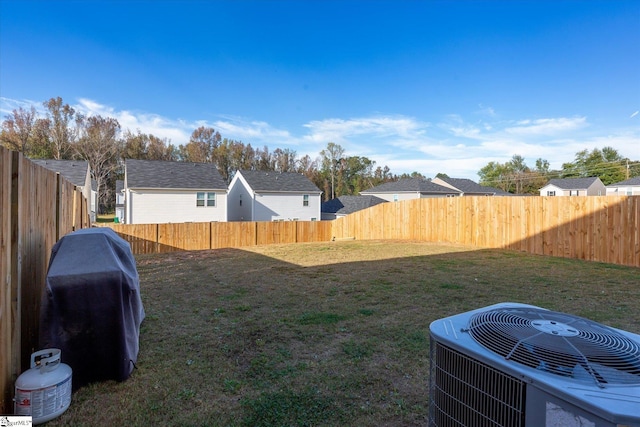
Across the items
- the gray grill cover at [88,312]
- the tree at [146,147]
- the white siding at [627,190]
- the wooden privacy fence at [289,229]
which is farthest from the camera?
the tree at [146,147]

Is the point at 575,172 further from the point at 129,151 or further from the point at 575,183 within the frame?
the point at 129,151

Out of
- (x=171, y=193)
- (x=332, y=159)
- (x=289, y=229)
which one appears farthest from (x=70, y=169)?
(x=332, y=159)

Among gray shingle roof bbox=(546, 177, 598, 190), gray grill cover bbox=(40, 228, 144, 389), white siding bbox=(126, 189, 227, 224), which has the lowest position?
gray grill cover bbox=(40, 228, 144, 389)

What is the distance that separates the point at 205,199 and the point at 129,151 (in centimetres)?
2310

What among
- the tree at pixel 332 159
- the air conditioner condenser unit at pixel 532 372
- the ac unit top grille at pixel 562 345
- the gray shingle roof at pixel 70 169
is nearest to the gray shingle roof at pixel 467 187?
the tree at pixel 332 159

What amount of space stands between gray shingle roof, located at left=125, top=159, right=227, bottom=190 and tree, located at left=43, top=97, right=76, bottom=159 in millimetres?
19552

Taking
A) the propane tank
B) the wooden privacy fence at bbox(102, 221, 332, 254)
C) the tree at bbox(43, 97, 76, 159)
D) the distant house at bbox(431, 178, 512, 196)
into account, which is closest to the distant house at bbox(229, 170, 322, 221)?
the wooden privacy fence at bbox(102, 221, 332, 254)

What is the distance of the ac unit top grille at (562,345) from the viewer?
1.09 m

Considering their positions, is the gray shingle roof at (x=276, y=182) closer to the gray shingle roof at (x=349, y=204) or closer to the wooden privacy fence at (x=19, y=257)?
the gray shingle roof at (x=349, y=204)

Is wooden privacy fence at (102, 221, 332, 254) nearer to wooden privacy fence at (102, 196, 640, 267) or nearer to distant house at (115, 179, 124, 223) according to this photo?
wooden privacy fence at (102, 196, 640, 267)

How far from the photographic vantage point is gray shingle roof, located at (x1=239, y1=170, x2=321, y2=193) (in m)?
24.5

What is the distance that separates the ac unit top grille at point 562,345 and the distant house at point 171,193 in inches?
835

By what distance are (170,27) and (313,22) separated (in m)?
5.34

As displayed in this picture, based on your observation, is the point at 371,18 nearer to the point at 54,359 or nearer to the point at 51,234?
the point at 51,234
